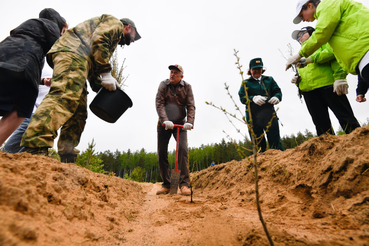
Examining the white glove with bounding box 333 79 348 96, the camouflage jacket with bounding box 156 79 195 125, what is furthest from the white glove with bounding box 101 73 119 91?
the white glove with bounding box 333 79 348 96

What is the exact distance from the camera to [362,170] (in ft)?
4.09

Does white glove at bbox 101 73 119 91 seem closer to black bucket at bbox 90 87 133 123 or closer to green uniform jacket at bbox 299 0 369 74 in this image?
black bucket at bbox 90 87 133 123

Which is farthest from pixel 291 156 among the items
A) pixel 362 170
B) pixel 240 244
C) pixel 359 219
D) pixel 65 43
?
pixel 65 43

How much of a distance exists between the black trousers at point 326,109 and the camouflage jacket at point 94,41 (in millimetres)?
3255

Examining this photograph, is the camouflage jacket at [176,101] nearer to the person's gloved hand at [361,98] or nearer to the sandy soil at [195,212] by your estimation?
the sandy soil at [195,212]

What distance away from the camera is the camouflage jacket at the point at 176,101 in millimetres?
3961

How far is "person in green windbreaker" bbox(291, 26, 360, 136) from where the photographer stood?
256cm

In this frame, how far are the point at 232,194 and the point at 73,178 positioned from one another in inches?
78.1

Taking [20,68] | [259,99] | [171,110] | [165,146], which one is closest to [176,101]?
[171,110]

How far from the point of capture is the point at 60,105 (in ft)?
7.05

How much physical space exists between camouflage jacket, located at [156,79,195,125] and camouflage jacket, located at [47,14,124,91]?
1397mm

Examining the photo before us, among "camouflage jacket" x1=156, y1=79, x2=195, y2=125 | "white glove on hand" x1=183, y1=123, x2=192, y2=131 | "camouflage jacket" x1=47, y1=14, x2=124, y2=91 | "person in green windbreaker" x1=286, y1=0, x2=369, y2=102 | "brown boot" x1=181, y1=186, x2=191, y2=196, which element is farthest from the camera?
"camouflage jacket" x1=156, y1=79, x2=195, y2=125

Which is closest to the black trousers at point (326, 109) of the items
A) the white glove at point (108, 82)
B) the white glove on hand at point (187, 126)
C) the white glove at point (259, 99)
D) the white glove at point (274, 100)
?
the white glove at point (274, 100)

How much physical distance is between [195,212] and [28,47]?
8.86ft
